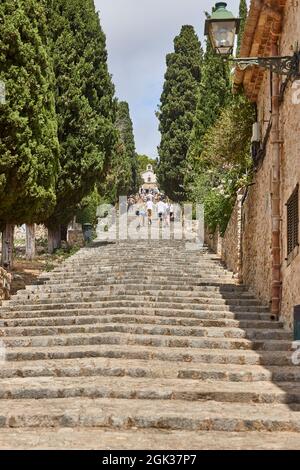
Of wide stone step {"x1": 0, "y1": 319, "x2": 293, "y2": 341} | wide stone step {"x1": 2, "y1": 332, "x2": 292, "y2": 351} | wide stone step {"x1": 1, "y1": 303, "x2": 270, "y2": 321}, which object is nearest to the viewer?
Result: wide stone step {"x1": 2, "y1": 332, "x2": 292, "y2": 351}

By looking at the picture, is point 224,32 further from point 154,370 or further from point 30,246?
point 30,246

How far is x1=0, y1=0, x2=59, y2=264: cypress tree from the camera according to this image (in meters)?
13.7

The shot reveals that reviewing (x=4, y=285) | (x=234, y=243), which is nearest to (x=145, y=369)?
(x=4, y=285)

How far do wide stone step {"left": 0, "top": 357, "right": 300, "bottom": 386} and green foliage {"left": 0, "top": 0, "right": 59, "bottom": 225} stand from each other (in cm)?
633

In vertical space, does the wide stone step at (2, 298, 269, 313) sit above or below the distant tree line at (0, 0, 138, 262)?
below

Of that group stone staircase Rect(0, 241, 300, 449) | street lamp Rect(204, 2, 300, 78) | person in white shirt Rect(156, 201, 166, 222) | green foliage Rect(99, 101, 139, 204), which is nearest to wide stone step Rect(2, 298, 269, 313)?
stone staircase Rect(0, 241, 300, 449)

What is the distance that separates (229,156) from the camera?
16.8 metres

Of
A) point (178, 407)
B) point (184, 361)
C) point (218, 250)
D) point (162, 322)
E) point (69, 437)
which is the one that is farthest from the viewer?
point (218, 250)

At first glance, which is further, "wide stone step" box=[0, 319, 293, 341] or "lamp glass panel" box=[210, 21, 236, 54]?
"wide stone step" box=[0, 319, 293, 341]

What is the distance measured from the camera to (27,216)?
14.9 m

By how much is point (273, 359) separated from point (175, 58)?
3635 cm

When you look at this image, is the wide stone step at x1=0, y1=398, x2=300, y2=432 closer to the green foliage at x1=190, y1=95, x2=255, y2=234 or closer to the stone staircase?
the stone staircase

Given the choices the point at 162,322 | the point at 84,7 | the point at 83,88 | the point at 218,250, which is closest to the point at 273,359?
the point at 162,322

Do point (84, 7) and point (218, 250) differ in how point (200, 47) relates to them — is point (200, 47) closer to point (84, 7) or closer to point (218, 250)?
point (84, 7)
